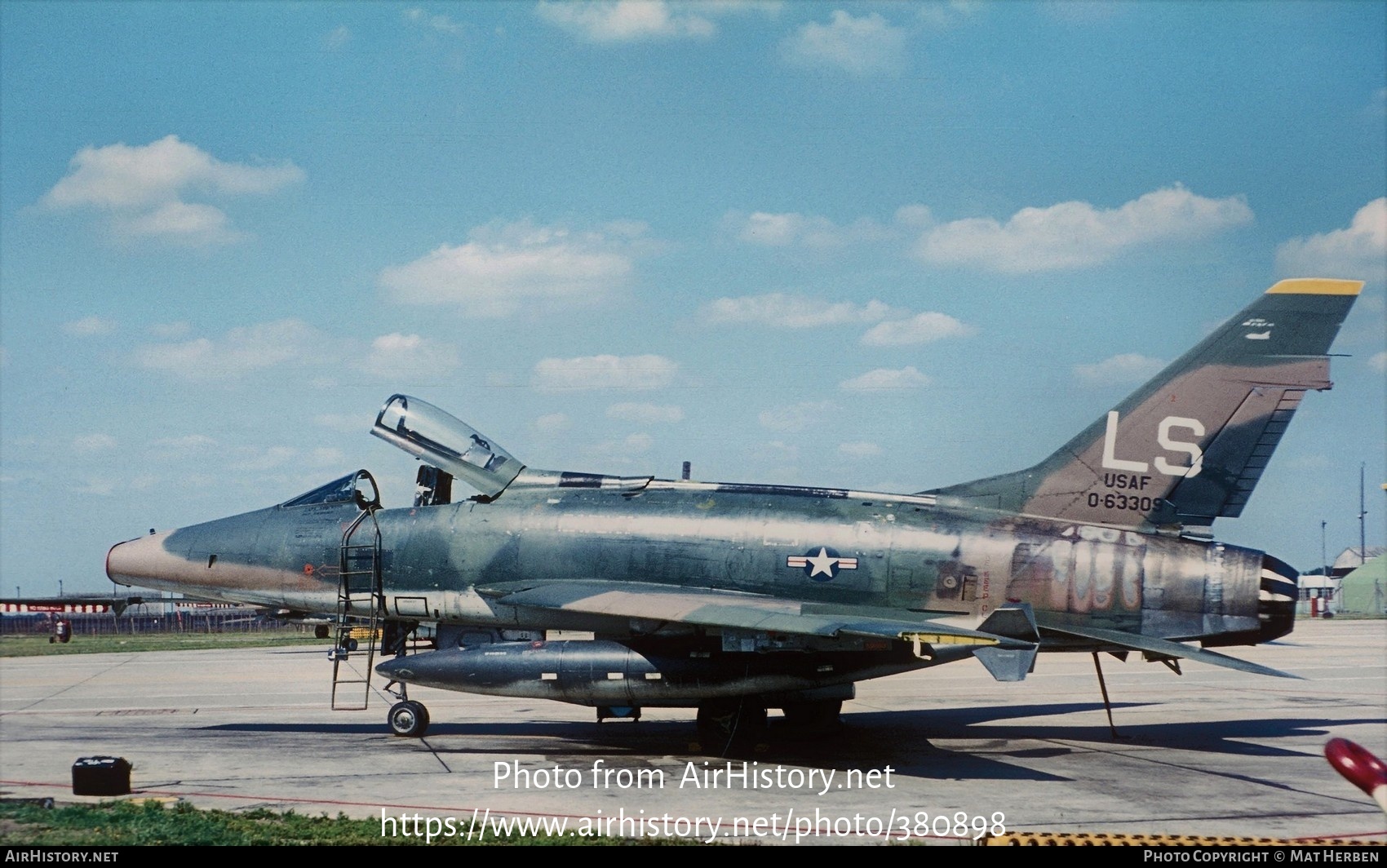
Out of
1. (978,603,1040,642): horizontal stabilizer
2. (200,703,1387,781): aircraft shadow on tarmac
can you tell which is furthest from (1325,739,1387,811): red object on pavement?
(200,703,1387,781): aircraft shadow on tarmac

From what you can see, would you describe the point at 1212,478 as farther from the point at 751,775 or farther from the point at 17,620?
the point at 17,620

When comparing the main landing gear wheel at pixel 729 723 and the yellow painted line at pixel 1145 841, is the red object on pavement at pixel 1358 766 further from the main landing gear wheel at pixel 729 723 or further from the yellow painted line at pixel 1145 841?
the main landing gear wheel at pixel 729 723

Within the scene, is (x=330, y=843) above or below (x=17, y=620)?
above

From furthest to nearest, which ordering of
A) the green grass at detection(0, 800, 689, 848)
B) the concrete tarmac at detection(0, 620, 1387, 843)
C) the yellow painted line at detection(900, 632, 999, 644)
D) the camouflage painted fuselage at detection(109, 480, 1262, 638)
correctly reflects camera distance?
the camouflage painted fuselage at detection(109, 480, 1262, 638)
the yellow painted line at detection(900, 632, 999, 644)
the concrete tarmac at detection(0, 620, 1387, 843)
the green grass at detection(0, 800, 689, 848)

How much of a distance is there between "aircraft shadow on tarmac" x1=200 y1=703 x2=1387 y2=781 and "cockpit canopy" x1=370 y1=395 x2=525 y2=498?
3385mm

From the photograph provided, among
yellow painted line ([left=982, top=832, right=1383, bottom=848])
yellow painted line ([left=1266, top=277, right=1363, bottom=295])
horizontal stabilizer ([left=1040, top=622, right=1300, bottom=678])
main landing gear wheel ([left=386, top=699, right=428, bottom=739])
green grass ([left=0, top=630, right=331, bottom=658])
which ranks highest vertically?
yellow painted line ([left=1266, top=277, right=1363, bottom=295])

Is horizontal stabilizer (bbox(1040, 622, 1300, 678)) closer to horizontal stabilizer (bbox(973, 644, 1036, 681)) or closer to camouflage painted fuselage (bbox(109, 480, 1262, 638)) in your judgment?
camouflage painted fuselage (bbox(109, 480, 1262, 638))

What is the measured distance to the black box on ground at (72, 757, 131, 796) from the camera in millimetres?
10094

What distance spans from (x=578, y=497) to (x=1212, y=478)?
25.2 feet
